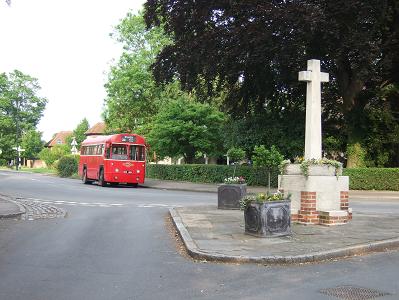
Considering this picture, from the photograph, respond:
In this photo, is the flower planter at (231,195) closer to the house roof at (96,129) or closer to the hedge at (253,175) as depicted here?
the hedge at (253,175)

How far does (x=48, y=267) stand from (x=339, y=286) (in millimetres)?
4247

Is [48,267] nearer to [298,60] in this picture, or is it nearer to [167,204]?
[167,204]

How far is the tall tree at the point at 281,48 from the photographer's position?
21.2 meters

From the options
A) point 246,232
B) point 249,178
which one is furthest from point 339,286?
point 249,178

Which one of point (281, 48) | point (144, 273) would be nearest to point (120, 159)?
point (281, 48)

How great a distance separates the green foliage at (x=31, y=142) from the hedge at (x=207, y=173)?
61.4 metres

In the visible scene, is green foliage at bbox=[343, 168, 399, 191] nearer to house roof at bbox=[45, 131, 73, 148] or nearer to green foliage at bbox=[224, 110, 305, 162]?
green foliage at bbox=[224, 110, 305, 162]

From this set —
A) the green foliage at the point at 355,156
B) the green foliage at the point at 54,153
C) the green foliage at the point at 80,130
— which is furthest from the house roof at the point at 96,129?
the green foliage at the point at 355,156

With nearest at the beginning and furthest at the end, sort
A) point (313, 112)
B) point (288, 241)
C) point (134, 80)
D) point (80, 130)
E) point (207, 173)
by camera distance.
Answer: point (288, 241)
point (313, 112)
point (207, 173)
point (134, 80)
point (80, 130)

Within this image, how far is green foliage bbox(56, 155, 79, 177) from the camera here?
159ft

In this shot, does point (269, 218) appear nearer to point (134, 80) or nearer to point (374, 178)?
point (374, 178)

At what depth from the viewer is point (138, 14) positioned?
4919 cm

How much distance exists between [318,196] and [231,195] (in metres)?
4.74

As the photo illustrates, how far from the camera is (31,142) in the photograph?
319 ft
